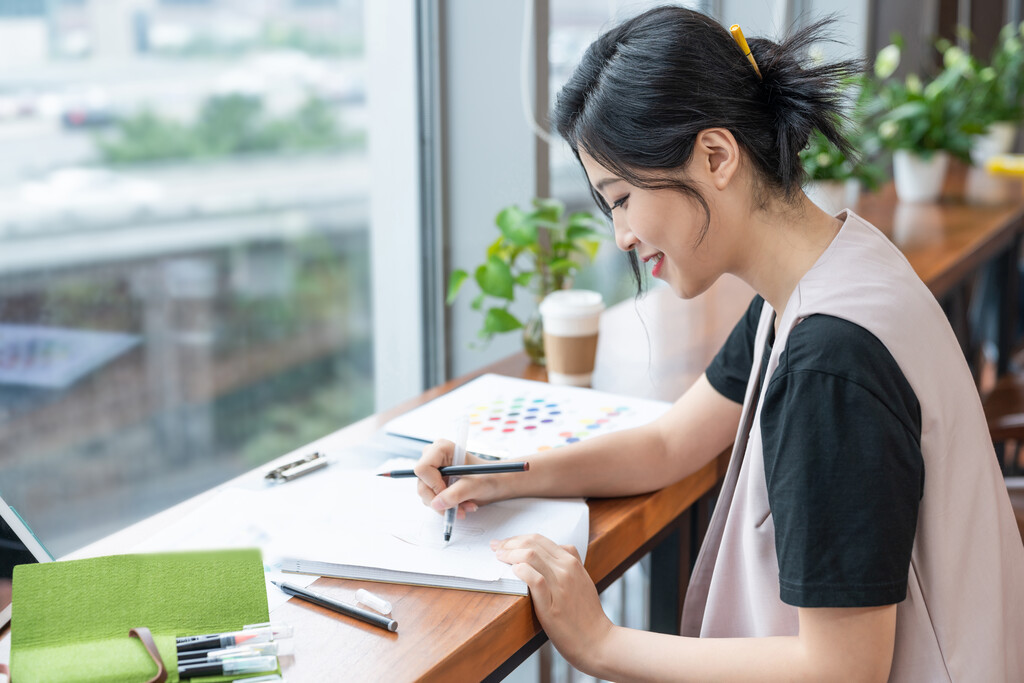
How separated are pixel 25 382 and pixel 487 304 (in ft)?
2.86

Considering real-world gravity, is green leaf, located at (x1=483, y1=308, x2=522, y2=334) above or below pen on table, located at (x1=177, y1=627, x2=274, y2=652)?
above

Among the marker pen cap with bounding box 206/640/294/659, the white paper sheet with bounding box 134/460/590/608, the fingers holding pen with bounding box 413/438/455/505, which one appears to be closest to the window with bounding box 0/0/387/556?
the white paper sheet with bounding box 134/460/590/608

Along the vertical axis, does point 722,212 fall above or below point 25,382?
above

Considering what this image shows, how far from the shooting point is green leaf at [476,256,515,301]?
4.56 feet

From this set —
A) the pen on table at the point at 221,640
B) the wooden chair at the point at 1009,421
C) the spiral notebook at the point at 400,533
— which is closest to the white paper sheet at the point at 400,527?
the spiral notebook at the point at 400,533

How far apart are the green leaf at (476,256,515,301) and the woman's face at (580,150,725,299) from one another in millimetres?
480

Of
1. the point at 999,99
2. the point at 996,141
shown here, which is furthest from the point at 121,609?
the point at 996,141

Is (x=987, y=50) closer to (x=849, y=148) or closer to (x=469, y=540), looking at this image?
(x=849, y=148)

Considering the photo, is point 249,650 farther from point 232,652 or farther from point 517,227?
point 517,227

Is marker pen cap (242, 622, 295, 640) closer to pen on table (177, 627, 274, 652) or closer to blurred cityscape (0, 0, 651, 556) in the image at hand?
pen on table (177, 627, 274, 652)

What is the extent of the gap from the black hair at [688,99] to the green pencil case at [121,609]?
1.67 feet

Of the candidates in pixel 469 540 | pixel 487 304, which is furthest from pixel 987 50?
pixel 469 540

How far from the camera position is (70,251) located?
150 cm

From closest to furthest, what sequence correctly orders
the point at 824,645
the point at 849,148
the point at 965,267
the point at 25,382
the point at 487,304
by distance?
the point at 824,645 < the point at 849,148 < the point at 25,382 < the point at 487,304 < the point at 965,267
